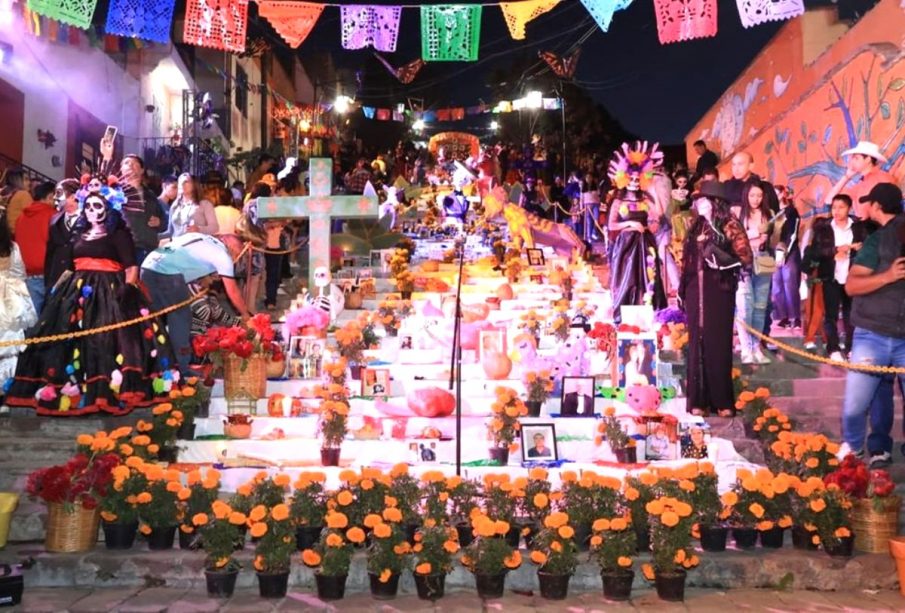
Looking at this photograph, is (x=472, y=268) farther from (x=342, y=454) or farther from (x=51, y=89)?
(x=51, y=89)

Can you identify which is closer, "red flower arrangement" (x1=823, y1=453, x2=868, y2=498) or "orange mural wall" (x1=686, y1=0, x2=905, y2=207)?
"red flower arrangement" (x1=823, y1=453, x2=868, y2=498)

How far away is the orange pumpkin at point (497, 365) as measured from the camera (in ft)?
27.3

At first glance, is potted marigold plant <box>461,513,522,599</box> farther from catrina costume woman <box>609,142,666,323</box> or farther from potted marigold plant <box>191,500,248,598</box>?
catrina costume woman <box>609,142,666,323</box>

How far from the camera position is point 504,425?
6.74 metres

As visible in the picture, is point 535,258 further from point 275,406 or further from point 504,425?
point 504,425

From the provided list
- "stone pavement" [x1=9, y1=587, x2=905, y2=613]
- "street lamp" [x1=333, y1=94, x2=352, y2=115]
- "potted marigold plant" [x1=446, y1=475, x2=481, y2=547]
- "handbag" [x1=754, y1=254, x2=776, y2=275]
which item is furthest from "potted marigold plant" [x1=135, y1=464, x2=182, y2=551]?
"street lamp" [x1=333, y1=94, x2=352, y2=115]

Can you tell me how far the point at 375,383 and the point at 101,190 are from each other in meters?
2.85

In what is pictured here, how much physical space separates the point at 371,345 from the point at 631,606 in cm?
486

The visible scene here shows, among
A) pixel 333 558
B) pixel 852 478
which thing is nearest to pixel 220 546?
pixel 333 558

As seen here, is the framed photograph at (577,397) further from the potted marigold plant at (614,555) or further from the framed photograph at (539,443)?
the potted marigold plant at (614,555)

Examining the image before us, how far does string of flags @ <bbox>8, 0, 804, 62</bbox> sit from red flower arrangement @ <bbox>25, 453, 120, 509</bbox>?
648cm

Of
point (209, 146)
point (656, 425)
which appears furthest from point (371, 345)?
point (209, 146)

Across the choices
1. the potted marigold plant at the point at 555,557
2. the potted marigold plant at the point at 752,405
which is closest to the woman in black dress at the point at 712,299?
the potted marigold plant at the point at 752,405

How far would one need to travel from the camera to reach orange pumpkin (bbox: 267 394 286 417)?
763cm
